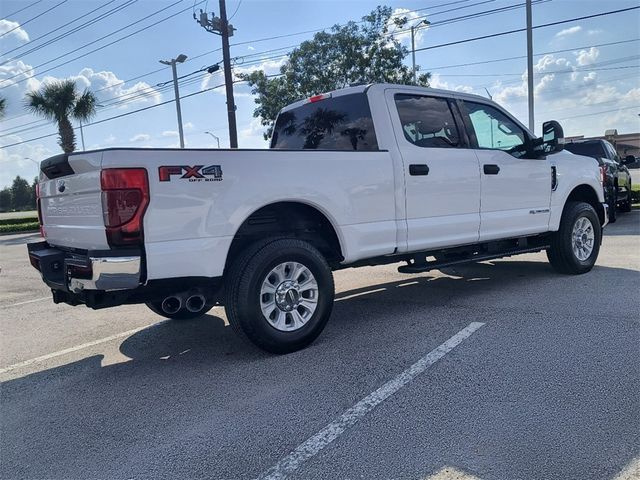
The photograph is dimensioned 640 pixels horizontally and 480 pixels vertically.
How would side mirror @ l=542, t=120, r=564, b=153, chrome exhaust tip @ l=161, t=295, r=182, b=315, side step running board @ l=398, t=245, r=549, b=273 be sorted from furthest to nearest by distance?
side mirror @ l=542, t=120, r=564, b=153 → side step running board @ l=398, t=245, r=549, b=273 → chrome exhaust tip @ l=161, t=295, r=182, b=315

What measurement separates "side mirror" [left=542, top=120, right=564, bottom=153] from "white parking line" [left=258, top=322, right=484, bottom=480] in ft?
9.48

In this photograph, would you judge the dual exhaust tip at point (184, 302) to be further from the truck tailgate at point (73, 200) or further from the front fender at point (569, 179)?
the front fender at point (569, 179)

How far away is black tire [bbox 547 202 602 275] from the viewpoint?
21.1 feet

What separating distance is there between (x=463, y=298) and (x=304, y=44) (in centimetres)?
1832

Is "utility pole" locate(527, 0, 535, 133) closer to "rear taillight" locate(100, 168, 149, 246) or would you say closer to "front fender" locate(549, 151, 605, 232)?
"front fender" locate(549, 151, 605, 232)

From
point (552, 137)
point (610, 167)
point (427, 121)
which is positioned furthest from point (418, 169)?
point (610, 167)

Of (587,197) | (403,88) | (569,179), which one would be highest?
(403,88)

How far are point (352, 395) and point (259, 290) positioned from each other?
1082 millimetres

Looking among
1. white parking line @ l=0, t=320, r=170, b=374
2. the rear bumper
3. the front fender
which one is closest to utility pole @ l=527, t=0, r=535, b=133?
the front fender

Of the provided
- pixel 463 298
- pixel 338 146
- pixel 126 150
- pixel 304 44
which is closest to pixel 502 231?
pixel 463 298

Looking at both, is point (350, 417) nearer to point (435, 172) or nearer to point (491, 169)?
point (435, 172)

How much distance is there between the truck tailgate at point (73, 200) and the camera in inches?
139

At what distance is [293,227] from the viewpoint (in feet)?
14.8

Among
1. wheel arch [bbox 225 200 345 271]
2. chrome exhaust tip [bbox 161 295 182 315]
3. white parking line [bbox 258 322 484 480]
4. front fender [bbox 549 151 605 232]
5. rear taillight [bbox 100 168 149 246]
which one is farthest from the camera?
front fender [bbox 549 151 605 232]
